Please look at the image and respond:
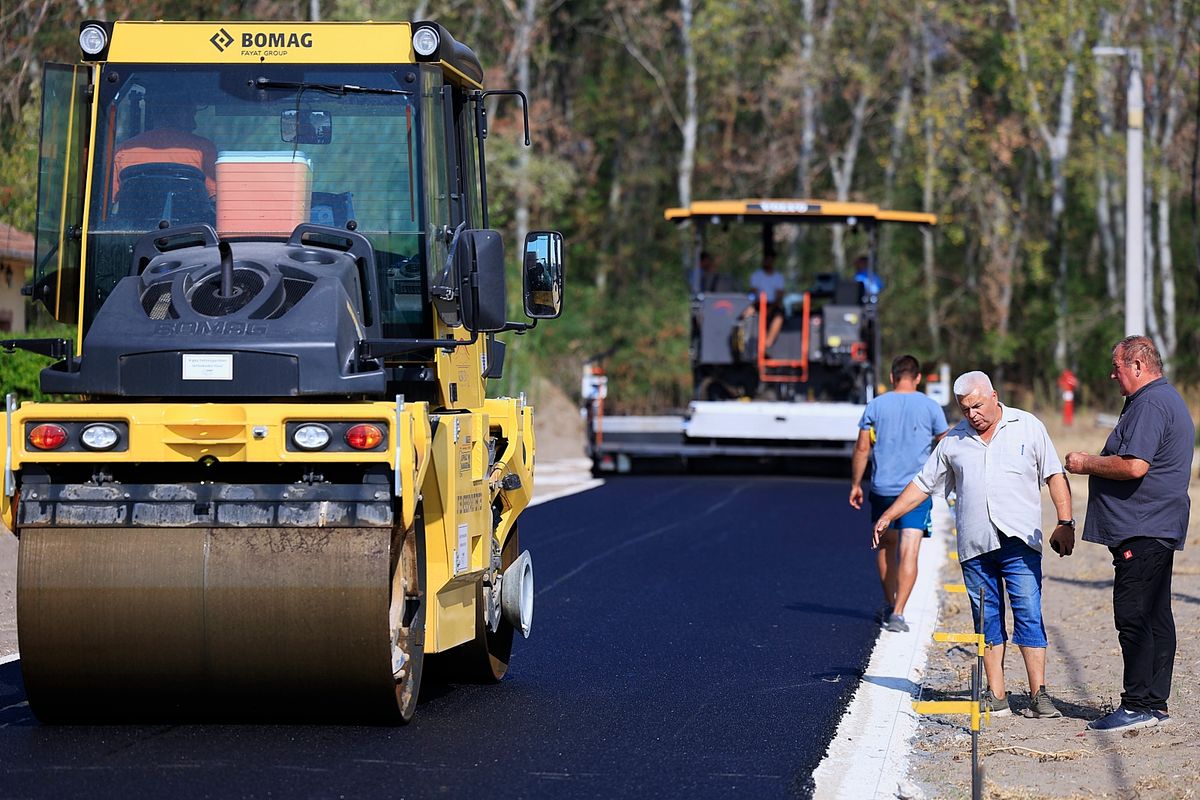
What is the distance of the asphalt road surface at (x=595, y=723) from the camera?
22.2 feet

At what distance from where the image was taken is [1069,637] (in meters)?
11.3

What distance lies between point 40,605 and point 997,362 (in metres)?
36.5

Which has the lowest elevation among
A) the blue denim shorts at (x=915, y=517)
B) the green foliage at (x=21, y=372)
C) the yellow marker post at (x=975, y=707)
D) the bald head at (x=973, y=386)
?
the yellow marker post at (x=975, y=707)

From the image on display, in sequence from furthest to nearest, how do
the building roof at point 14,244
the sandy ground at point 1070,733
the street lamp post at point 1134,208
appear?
1. the street lamp post at point 1134,208
2. the building roof at point 14,244
3. the sandy ground at point 1070,733

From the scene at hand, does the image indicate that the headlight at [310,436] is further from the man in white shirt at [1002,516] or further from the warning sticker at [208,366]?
the man in white shirt at [1002,516]

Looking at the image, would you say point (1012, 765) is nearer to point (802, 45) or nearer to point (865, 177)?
point (802, 45)

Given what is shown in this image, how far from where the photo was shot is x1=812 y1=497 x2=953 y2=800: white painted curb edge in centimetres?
699

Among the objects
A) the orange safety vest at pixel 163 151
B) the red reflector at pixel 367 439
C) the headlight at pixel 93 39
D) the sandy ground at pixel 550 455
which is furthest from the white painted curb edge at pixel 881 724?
the sandy ground at pixel 550 455

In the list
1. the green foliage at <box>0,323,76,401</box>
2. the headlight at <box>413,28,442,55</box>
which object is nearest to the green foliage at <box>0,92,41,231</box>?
the green foliage at <box>0,323,76,401</box>

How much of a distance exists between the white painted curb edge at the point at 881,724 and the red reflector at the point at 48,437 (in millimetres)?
3132

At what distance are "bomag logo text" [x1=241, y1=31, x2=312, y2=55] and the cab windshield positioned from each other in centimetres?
10

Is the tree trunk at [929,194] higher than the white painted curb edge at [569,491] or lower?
higher

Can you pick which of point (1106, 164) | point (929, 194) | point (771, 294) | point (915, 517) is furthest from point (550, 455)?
point (915, 517)

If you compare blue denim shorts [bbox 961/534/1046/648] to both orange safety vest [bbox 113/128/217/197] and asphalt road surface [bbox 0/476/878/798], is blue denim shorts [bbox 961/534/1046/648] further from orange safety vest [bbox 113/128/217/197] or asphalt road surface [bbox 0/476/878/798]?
orange safety vest [bbox 113/128/217/197]
